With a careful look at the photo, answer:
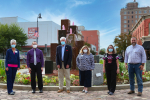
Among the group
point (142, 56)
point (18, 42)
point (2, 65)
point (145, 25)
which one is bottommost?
point (2, 65)

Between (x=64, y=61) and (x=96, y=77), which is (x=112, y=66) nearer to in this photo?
(x=96, y=77)

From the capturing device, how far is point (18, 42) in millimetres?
39938

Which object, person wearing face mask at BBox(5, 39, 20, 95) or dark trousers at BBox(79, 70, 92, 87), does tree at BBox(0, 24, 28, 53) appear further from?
dark trousers at BBox(79, 70, 92, 87)

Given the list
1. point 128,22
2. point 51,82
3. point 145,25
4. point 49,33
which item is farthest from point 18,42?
point 128,22

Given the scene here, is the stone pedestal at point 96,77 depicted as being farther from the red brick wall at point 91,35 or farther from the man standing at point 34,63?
the red brick wall at point 91,35

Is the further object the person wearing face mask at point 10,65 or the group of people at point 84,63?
the person wearing face mask at point 10,65

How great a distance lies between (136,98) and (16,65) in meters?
4.32

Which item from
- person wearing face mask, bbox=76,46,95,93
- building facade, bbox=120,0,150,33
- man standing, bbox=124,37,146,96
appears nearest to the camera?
man standing, bbox=124,37,146,96

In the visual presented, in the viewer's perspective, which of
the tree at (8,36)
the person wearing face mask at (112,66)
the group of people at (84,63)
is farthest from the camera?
the tree at (8,36)

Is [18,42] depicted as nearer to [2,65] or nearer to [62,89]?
[2,65]

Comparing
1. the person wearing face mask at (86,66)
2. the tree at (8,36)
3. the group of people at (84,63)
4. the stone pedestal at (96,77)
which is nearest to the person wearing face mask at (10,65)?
the group of people at (84,63)

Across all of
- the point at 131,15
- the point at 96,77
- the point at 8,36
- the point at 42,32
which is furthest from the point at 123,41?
the point at 131,15

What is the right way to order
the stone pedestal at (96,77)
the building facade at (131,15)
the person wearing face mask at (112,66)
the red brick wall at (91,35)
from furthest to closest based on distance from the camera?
the red brick wall at (91,35) < the building facade at (131,15) < the stone pedestal at (96,77) < the person wearing face mask at (112,66)

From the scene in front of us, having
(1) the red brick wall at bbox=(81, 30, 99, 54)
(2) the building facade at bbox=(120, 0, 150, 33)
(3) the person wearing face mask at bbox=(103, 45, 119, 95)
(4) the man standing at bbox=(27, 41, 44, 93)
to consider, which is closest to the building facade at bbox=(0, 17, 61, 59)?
(4) the man standing at bbox=(27, 41, 44, 93)
